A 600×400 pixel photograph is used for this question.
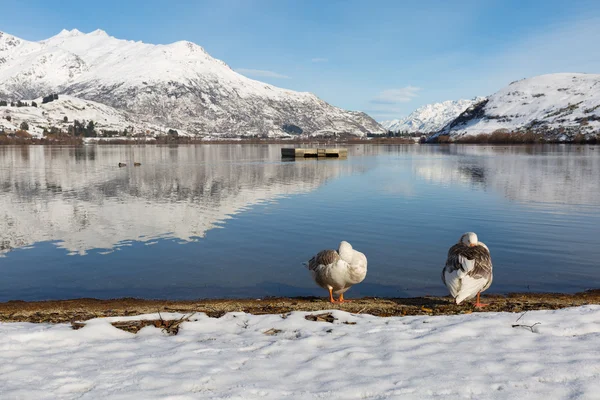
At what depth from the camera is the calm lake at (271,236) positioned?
19.0m

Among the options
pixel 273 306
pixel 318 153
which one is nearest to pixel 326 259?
pixel 273 306

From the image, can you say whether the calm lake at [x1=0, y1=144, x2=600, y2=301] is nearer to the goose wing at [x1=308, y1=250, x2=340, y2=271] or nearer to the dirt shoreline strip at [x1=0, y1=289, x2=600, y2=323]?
the dirt shoreline strip at [x1=0, y1=289, x2=600, y2=323]

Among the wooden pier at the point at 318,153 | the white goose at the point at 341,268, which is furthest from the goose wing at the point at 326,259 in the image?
the wooden pier at the point at 318,153

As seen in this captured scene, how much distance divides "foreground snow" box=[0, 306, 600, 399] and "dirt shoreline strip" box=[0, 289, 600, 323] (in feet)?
4.59

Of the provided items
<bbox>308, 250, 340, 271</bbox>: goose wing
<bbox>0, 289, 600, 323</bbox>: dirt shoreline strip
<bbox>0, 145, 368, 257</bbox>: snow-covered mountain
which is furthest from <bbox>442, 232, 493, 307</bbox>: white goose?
<bbox>0, 145, 368, 257</bbox>: snow-covered mountain

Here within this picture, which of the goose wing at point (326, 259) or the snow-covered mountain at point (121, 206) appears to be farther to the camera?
the snow-covered mountain at point (121, 206)

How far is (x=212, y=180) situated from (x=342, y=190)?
21.1m

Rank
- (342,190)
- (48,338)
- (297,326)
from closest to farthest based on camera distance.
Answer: (48,338) → (297,326) → (342,190)

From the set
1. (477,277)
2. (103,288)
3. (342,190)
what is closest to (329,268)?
(477,277)

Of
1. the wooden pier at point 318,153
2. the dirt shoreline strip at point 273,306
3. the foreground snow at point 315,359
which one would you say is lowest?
the dirt shoreline strip at point 273,306

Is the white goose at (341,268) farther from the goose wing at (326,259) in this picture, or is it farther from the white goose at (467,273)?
the white goose at (467,273)

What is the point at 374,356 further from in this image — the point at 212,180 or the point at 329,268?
the point at 212,180

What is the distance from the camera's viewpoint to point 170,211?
121 feet

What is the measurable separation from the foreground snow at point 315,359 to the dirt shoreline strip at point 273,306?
4.59 feet
